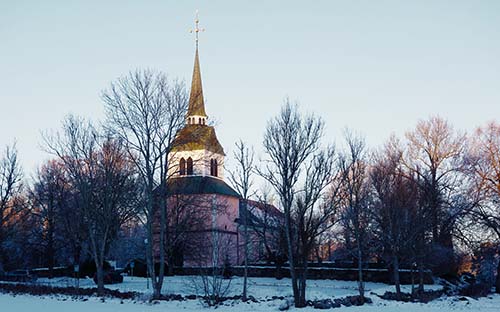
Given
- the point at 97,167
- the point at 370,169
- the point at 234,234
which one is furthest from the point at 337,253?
the point at 97,167

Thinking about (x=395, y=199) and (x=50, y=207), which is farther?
(x=50, y=207)

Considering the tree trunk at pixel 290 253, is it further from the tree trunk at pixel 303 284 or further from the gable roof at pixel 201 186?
the gable roof at pixel 201 186

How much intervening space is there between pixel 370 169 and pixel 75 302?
21.1 meters

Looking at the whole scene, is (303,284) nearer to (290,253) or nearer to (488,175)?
(290,253)

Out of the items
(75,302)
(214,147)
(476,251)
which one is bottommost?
(75,302)

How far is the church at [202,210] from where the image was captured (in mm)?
42562

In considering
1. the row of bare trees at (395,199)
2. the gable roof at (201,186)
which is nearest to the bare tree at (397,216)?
the row of bare trees at (395,199)

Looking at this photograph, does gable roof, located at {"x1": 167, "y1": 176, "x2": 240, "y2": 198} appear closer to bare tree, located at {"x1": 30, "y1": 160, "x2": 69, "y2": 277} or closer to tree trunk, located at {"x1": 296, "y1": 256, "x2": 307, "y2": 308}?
bare tree, located at {"x1": 30, "y1": 160, "x2": 69, "y2": 277}

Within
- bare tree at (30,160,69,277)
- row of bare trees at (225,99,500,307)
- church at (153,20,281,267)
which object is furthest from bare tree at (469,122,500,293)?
bare tree at (30,160,69,277)

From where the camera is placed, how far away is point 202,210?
4800 cm

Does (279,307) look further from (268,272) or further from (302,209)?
(268,272)

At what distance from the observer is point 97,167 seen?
3209cm

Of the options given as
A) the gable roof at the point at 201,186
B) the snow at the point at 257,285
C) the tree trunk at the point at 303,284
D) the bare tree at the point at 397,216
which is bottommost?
the snow at the point at 257,285

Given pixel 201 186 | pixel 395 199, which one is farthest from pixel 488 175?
pixel 201 186
